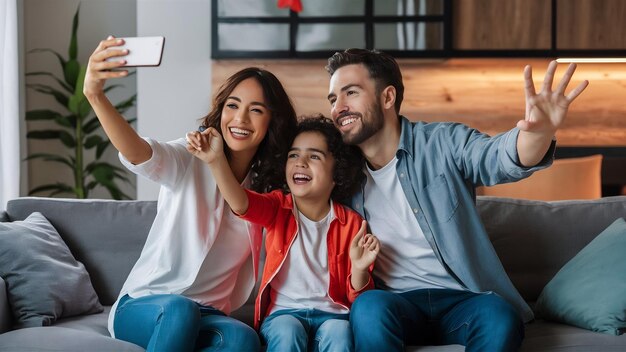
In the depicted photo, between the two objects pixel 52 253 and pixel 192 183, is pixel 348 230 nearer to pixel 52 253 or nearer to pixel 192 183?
pixel 192 183

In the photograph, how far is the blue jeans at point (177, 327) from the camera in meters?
1.86

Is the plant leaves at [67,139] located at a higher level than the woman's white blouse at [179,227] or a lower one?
higher

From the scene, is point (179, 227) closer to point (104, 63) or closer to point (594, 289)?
point (104, 63)

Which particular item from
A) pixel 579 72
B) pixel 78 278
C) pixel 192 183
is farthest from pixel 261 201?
pixel 579 72

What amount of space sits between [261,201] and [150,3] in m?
2.83

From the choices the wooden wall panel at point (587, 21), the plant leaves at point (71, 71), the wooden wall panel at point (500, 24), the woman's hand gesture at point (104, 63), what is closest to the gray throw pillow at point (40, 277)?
the woman's hand gesture at point (104, 63)

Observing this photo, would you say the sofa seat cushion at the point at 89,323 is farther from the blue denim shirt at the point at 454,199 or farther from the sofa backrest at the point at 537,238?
the sofa backrest at the point at 537,238

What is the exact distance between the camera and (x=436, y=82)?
489cm

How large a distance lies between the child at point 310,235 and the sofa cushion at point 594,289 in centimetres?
53

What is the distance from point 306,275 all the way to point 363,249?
0.17 m

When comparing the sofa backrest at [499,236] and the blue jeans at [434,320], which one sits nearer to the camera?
the blue jeans at [434,320]

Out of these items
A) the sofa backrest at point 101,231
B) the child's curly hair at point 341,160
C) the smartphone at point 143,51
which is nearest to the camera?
the smartphone at point 143,51

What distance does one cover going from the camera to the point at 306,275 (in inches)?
83.4

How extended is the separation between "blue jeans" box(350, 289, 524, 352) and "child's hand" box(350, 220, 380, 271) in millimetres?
82
